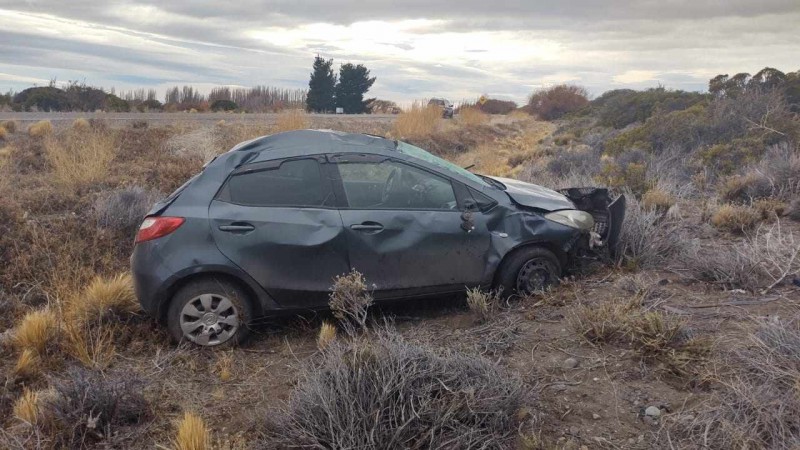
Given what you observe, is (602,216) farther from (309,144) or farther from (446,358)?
(446,358)

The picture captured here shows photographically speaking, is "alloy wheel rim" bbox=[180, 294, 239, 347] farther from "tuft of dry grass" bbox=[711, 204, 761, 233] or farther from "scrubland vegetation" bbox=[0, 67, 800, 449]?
"tuft of dry grass" bbox=[711, 204, 761, 233]

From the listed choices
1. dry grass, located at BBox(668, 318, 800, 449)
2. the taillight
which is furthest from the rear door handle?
dry grass, located at BBox(668, 318, 800, 449)

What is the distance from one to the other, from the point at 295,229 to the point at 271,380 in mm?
1201

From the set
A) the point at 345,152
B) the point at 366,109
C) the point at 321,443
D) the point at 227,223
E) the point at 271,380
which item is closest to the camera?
the point at 321,443

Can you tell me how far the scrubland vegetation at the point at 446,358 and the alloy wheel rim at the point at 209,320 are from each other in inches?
5.1

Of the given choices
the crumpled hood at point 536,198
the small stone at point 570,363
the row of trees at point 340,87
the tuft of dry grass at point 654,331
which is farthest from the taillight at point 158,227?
the row of trees at point 340,87

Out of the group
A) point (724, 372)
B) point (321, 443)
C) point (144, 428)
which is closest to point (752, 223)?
point (724, 372)

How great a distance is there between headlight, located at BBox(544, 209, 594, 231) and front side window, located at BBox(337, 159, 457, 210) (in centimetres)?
97

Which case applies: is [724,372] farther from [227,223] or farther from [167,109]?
[167,109]

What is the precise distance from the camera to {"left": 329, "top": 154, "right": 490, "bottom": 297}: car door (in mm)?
5168

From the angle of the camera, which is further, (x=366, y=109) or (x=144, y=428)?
(x=366, y=109)

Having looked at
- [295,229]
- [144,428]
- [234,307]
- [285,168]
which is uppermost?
[285,168]

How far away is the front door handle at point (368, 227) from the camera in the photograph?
512 centimetres

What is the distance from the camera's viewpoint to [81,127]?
1653cm
